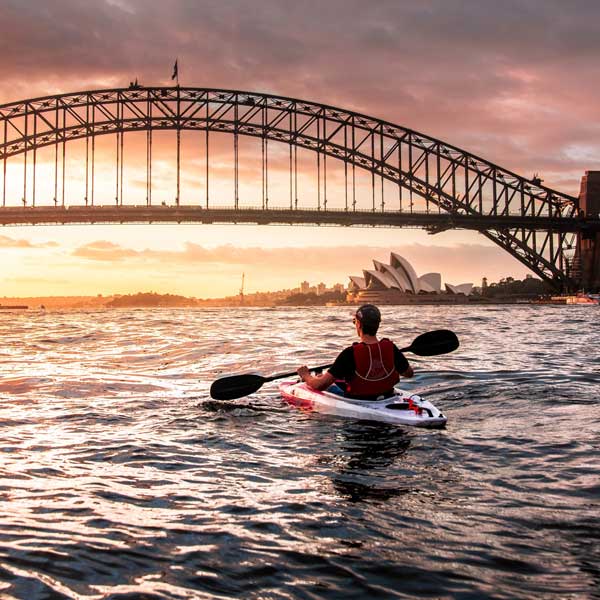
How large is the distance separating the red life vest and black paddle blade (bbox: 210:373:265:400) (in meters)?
1.77

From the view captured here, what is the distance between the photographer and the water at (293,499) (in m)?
3.54

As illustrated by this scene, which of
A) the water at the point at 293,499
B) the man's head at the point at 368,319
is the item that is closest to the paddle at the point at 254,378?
the water at the point at 293,499

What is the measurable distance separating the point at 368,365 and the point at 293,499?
2.96m

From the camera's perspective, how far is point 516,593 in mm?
3320

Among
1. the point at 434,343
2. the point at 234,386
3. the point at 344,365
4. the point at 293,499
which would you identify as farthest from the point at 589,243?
the point at 293,499

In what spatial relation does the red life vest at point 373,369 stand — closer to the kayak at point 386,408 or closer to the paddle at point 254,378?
the kayak at point 386,408

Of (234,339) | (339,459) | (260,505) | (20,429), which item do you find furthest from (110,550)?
(234,339)

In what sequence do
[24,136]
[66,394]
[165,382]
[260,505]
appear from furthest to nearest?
[24,136], [165,382], [66,394], [260,505]

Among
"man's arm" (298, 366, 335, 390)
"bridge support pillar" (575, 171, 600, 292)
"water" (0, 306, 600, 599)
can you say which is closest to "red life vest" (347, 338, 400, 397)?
"man's arm" (298, 366, 335, 390)

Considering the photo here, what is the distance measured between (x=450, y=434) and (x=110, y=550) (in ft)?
13.7

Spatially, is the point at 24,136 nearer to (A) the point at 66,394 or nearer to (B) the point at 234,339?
(B) the point at 234,339

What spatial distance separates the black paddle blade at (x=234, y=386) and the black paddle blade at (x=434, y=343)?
87.7 inches

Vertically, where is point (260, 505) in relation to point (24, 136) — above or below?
below

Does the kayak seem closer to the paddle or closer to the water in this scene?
the water
